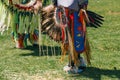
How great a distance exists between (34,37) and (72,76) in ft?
5.97

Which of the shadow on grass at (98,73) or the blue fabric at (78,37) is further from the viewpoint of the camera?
the shadow on grass at (98,73)

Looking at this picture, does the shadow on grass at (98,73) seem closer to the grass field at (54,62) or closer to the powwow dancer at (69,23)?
the grass field at (54,62)

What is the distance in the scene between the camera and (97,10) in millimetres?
11391

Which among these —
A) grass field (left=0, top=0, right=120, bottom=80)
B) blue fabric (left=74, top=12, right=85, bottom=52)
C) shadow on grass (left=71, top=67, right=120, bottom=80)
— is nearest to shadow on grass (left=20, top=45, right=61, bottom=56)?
grass field (left=0, top=0, right=120, bottom=80)

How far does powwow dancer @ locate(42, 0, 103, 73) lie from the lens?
5043 mm

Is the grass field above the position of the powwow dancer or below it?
below

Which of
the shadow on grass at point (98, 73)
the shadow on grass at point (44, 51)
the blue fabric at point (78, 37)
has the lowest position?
the shadow on grass at point (98, 73)

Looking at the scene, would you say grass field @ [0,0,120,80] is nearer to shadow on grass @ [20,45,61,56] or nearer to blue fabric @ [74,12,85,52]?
shadow on grass @ [20,45,61,56]

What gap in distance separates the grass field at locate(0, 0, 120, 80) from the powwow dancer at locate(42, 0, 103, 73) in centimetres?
46

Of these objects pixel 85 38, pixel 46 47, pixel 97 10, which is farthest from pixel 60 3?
pixel 97 10

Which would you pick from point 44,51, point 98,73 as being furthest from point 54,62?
point 98,73

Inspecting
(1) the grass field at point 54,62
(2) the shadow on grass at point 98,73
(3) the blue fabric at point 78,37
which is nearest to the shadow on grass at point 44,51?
(1) the grass field at point 54,62

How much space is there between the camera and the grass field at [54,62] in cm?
546

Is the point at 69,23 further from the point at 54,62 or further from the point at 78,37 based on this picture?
the point at 54,62
